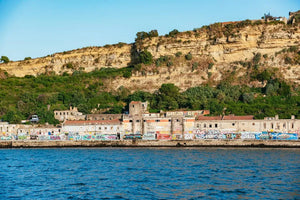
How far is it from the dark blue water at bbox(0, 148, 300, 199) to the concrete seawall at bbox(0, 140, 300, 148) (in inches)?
A: 405

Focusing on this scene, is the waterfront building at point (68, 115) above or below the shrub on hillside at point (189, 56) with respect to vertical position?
below

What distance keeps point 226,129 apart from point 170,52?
34.8 metres

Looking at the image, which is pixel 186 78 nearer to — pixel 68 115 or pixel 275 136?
pixel 68 115

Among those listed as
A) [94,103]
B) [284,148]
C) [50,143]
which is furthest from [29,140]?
[284,148]

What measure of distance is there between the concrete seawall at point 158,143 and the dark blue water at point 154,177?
10.3 meters

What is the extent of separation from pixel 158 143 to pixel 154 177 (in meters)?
26.7

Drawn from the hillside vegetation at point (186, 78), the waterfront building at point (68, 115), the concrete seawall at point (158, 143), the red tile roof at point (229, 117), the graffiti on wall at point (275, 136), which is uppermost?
the hillside vegetation at point (186, 78)

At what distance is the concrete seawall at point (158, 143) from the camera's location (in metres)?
54.6

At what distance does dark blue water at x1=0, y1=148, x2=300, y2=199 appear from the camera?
26136mm

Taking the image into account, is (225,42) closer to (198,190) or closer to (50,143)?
(50,143)

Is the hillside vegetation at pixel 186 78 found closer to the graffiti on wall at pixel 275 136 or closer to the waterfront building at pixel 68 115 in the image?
the waterfront building at pixel 68 115

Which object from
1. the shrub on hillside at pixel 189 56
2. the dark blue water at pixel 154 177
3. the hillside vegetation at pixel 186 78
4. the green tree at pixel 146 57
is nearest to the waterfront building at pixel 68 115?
the hillside vegetation at pixel 186 78

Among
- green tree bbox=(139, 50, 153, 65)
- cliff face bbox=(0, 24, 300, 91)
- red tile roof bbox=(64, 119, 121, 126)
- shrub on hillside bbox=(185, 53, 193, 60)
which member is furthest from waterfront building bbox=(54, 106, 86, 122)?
shrub on hillside bbox=(185, 53, 193, 60)

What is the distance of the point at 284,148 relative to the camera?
53406 millimetres
